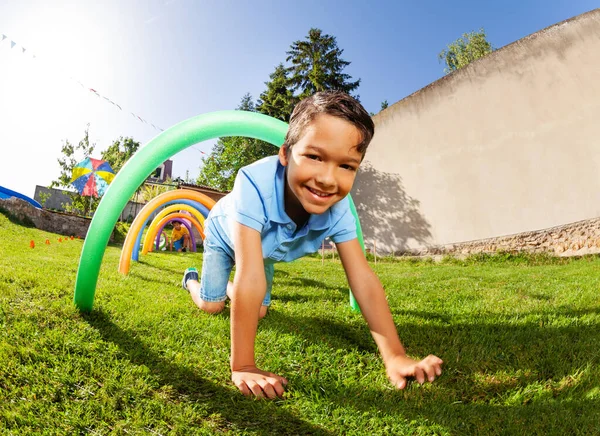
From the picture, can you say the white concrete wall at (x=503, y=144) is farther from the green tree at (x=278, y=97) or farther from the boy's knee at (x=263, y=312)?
the green tree at (x=278, y=97)

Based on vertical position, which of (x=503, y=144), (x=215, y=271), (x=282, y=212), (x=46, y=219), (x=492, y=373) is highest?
(x=503, y=144)

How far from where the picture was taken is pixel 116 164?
36.2m

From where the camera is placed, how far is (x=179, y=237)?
1348 centimetres

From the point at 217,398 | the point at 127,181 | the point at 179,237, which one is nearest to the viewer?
the point at 217,398

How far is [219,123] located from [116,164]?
37247 mm

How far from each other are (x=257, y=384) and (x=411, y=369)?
70 cm

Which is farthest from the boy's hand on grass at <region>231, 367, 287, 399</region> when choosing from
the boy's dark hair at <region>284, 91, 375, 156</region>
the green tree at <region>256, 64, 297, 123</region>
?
the green tree at <region>256, 64, 297, 123</region>

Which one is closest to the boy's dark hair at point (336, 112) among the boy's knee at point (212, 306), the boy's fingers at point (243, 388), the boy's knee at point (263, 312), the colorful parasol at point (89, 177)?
the boy's fingers at point (243, 388)

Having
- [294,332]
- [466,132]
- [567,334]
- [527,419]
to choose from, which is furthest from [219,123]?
[466,132]

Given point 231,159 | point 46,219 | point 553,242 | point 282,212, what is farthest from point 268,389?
point 231,159

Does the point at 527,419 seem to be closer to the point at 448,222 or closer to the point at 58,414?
the point at 58,414

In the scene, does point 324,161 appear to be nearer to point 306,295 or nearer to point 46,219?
point 306,295

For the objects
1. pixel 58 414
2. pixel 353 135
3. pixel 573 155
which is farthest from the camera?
pixel 573 155

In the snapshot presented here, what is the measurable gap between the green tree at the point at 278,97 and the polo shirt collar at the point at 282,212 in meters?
24.5
